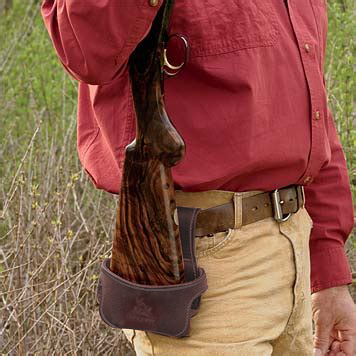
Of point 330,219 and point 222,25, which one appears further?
point 330,219

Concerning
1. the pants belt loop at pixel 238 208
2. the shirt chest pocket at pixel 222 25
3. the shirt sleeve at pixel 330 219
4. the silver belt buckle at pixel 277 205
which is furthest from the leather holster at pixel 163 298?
the shirt sleeve at pixel 330 219

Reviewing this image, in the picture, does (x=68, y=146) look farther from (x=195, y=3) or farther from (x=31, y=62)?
(x=195, y=3)

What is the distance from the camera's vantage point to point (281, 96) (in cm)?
194

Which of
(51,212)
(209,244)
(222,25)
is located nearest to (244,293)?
(209,244)

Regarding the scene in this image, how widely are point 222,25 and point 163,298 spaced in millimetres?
642

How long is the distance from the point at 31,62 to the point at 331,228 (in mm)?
3657

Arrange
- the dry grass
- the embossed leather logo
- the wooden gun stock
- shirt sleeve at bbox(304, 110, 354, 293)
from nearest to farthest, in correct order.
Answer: the wooden gun stock, the embossed leather logo, shirt sleeve at bbox(304, 110, 354, 293), the dry grass

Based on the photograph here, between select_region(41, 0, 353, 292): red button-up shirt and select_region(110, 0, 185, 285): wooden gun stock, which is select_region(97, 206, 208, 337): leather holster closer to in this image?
select_region(110, 0, 185, 285): wooden gun stock

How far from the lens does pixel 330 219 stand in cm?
239

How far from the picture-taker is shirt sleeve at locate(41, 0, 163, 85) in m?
1.57

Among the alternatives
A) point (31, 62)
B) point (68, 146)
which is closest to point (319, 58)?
point (68, 146)

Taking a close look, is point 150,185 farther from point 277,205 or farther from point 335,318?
point 335,318

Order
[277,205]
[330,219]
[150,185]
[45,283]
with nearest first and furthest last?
[150,185], [277,205], [330,219], [45,283]

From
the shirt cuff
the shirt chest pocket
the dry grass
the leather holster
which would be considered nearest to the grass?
the dry grass
